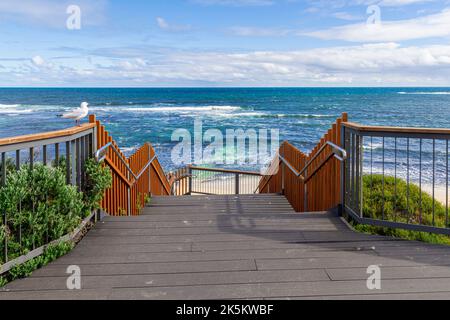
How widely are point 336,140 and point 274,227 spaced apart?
145 centimetres

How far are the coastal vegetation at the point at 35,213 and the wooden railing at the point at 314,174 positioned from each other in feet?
9.95

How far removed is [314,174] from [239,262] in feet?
10.7

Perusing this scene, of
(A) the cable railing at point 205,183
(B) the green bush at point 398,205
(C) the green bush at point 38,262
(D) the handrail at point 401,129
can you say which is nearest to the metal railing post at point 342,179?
(D) the handrail at point 401,129

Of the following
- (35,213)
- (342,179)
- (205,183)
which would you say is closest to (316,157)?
(342,179)

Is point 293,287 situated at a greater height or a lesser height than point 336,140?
lesser

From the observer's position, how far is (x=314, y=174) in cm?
679

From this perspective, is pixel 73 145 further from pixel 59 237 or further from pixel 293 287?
pixel 293 287

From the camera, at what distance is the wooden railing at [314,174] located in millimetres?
5723

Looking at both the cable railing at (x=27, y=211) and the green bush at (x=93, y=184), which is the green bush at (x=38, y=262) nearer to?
the cable railing at (x=27, y=211)

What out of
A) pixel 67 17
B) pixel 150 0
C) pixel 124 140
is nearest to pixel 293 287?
pixel 67 17

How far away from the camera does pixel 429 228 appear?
4.38 meters

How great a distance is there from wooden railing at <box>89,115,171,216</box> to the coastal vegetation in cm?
105
